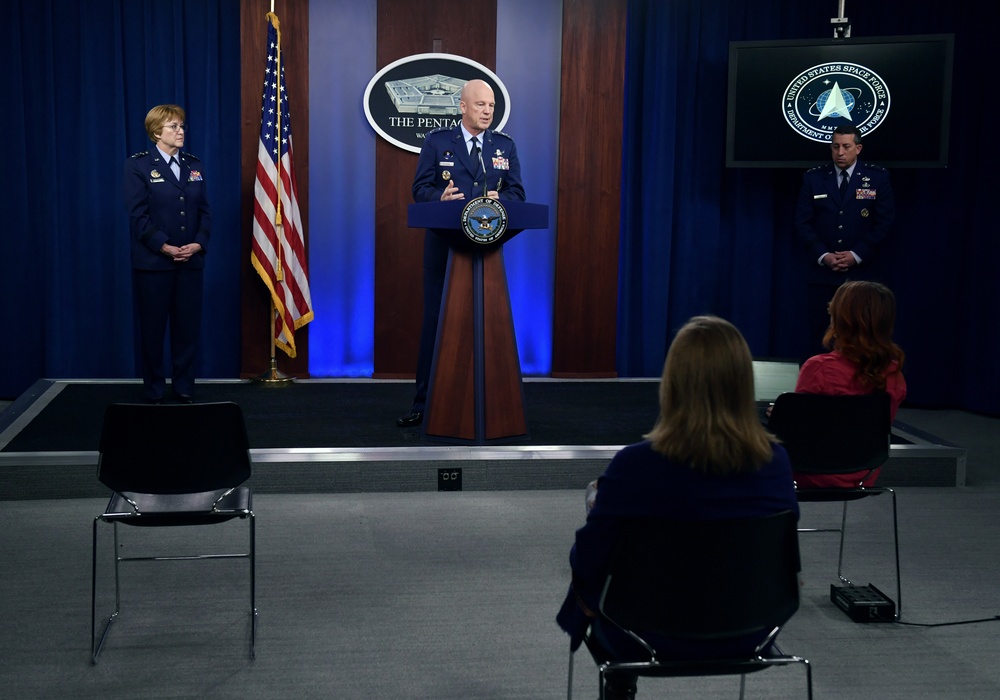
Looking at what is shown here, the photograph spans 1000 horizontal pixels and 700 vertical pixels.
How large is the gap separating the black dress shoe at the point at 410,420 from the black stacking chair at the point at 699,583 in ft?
10.6

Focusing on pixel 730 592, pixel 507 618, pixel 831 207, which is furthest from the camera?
pixel 831 207

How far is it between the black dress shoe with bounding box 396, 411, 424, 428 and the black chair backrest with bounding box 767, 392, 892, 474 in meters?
2.39

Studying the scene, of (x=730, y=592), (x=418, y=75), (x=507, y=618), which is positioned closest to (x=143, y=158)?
(x=418, y=75)

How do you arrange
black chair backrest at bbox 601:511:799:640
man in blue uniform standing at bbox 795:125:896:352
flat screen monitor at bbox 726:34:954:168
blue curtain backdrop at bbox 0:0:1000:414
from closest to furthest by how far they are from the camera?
black chair backrest at bbox 601:511:799:640
man in blue uniform standing at bbox 795:125:896:352
flat screen monitor at bbox 726:34:954:168
blue curtain backdrop at bbox 0:0:1000:414

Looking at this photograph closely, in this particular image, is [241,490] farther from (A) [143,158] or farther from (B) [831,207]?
(B) [831,207]

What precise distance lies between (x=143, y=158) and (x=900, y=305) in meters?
4.84

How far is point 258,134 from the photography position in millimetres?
6484

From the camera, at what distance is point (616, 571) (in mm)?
2018

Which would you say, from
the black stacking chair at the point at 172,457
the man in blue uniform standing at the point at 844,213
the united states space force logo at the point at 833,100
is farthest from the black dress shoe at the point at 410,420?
the united states space force logo at the point at 833,100

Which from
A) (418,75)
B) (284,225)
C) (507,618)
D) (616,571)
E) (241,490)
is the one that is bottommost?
(507,618)

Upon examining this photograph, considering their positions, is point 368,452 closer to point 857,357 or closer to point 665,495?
point 857,357

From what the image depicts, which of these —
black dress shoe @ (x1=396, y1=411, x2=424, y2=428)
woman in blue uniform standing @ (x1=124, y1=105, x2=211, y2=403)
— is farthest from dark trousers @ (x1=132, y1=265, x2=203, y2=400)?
black dress shoe @ (x1=396, y1=411, x2=424, y2=428)

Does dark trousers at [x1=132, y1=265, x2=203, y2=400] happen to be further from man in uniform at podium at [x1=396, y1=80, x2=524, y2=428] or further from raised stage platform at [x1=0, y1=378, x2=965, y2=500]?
man in uniform at podium at [x1=396, y1=80, x2=524, y2=428]

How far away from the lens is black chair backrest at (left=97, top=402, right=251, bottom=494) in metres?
2.98
